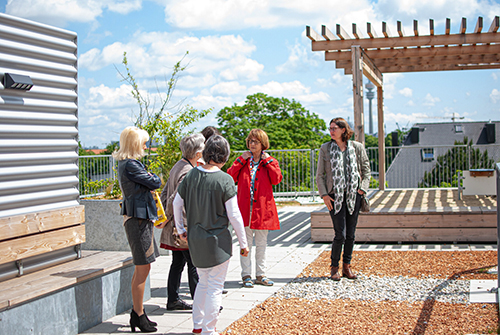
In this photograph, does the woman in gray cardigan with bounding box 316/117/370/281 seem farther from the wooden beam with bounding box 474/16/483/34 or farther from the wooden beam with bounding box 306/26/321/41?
the wooden beam with bounding box 474/16/483/34

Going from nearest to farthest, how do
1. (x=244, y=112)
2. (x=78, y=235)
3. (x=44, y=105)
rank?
(x=44, y=105) < (x=78, y=235) < (x=244, y=112)

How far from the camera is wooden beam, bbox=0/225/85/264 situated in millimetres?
3779

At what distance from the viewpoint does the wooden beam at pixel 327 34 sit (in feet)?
30.4

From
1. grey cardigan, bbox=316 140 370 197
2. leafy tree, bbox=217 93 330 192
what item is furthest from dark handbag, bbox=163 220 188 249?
leafy tree, bbox=217 93 330 192

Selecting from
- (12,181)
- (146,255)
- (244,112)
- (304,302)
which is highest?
(244,112)

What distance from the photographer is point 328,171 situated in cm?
543

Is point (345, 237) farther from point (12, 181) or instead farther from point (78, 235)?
point (12, 181)

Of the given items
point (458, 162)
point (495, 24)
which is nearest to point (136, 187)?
point (495, 24)

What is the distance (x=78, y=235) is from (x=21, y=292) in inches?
42.9

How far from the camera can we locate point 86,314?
4.02 meters

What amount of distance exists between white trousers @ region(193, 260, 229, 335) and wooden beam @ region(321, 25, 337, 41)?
674cm

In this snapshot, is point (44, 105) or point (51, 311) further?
point (44, 105)

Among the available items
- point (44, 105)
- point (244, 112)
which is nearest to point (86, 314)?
point (44, 105)

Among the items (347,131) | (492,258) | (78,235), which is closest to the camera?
(78,235)
